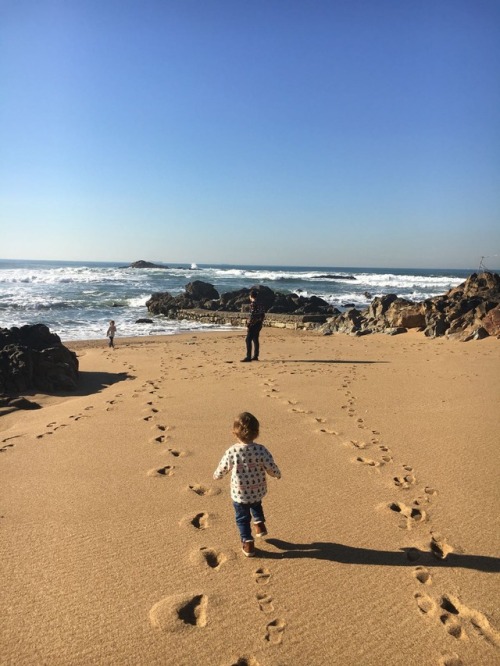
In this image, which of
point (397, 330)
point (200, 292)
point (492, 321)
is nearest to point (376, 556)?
point (492, 321)

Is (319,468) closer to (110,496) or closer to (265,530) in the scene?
(265,530)

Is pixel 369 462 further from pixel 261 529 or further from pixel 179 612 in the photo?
pixel 179 612

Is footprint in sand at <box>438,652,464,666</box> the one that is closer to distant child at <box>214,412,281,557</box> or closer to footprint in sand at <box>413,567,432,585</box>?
footprint in sand at <box>413,567,432,585</box>

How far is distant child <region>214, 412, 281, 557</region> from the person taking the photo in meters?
3.31

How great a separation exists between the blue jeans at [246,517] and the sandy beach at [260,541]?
5.6 inches

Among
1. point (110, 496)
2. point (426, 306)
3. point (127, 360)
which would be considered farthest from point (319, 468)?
point (426, 306)

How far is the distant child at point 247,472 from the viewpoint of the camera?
3311 mm

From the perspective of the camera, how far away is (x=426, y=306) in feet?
54.4

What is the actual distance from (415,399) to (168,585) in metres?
5.46

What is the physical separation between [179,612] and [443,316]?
47.8ft

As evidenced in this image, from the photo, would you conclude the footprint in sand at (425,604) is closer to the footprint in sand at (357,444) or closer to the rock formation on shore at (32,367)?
the footprint in sand at (357,444)

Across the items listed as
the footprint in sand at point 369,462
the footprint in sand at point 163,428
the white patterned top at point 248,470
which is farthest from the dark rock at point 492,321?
the white patterned top at point 248,470

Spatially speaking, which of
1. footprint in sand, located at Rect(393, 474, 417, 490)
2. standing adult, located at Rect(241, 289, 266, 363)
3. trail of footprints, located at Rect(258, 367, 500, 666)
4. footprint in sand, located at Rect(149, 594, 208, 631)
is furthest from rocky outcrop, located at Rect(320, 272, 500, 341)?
footprint in sand, located at Rect(149, 594, 208, 631)

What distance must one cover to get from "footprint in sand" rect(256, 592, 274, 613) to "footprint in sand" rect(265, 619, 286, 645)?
0.32ft
